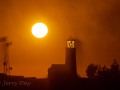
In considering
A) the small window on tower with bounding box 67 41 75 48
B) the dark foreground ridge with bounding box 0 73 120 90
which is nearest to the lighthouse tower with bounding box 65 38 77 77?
the small window on tower with bounding box 67 41 75 48

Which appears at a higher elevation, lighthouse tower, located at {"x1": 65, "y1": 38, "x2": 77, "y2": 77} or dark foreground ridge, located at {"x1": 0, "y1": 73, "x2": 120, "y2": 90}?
lighthouse tower, located at {"x1": 65, "y1": 38, "x2": 77, "y2": 77}

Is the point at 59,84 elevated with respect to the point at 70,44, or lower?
lower

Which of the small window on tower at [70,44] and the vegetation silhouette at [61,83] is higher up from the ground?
the small window on tower at [70,44]

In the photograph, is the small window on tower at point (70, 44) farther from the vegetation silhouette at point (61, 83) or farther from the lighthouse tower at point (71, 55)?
the vegetation silhouette at point (61, 83)

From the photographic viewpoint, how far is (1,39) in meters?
82.2

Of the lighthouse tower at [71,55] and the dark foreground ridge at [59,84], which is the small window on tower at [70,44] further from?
the dark foreground ridge at [59,84]

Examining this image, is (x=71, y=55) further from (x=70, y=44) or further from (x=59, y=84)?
(x=59, y=84)

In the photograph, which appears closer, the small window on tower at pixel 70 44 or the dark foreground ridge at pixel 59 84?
the dark foreground ridge at pixel 59 84

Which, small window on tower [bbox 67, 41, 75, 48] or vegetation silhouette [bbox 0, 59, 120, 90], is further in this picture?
small window on tower [bbox 67, 41, 75, 48]

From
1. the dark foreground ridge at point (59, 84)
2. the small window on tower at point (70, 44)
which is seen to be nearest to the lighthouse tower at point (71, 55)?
the small window on tower at point (70, 44)

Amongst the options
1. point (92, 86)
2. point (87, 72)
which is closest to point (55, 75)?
point (92, 86)

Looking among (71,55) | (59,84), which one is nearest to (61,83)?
(59,84)

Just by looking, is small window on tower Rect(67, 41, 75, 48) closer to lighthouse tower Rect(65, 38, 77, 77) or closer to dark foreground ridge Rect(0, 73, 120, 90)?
lighthouse tower Rect(65, 38, 77, 77)

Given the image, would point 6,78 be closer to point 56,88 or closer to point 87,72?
point 56,88
